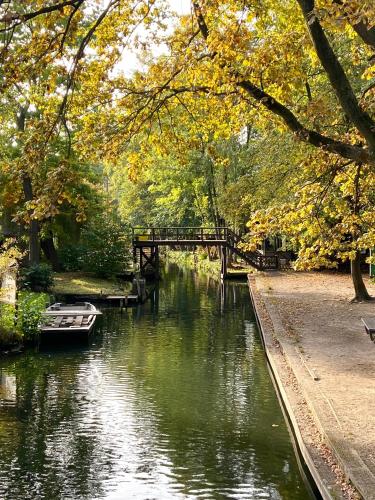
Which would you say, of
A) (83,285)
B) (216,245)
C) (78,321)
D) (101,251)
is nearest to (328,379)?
(78,321)

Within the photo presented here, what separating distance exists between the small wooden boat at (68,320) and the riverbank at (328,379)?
6.14 m

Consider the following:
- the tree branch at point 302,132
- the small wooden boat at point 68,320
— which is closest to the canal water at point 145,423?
the small wooden boat at point 68,320

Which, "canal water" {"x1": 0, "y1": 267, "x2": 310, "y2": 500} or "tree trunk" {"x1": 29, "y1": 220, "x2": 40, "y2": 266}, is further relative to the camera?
"tree trunk" {"x1": 29, "y1": 220, "x2": 40, "y2": 266}

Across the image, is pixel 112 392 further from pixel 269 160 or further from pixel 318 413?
pixel 269 160

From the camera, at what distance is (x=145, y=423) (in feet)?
37.8

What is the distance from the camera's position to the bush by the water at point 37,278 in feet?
92.0

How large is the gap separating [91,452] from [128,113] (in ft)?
19.0

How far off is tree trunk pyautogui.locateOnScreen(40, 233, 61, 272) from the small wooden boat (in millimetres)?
13473

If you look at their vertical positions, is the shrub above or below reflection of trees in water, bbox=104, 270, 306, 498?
above

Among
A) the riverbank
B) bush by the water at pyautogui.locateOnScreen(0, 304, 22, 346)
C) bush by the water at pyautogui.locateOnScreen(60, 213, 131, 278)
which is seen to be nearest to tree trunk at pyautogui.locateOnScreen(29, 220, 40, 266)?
bush by the water at pyautogui.locateOnScreen(60, 213, 131, 278)

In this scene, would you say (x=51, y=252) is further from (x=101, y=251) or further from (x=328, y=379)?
(x=328, y=379)

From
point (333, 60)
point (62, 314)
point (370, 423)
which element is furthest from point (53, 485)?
point (62, 314)

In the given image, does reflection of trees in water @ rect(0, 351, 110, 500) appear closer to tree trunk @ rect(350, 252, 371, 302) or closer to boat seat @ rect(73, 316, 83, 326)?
boat seat @ rect(73, 316, 83, 326)

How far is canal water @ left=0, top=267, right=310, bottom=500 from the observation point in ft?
28.9
